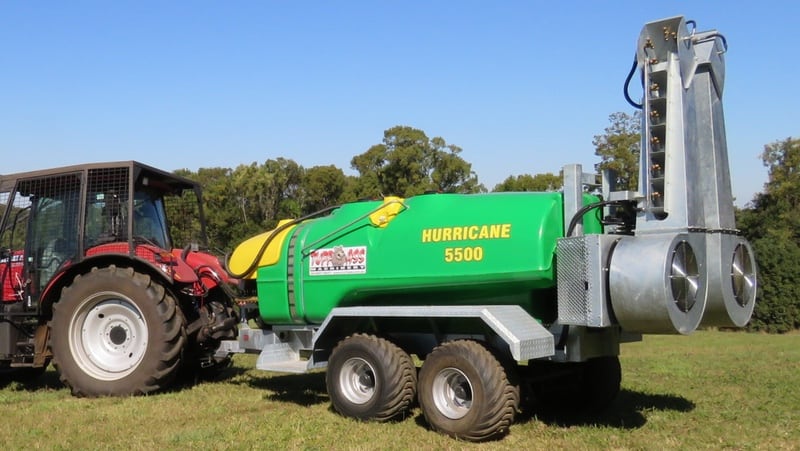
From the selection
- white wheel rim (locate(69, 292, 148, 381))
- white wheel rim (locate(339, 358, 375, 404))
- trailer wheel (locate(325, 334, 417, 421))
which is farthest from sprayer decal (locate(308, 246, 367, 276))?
white wheel rim (locate(69, 292, 148, 381))

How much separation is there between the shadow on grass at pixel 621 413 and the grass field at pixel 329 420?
0.4 inches

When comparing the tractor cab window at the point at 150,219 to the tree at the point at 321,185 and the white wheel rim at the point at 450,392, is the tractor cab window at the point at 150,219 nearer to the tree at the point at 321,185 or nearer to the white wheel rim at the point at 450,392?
the white wheel rim at the point at 450,392

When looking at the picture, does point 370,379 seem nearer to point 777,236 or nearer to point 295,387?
point 295,387

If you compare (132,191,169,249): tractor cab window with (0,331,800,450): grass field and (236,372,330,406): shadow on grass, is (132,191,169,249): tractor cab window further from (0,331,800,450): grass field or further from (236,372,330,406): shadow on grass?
(236,372,330,406): shadow on grass

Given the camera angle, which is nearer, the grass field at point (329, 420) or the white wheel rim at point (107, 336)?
the grass field at point (329, 420)

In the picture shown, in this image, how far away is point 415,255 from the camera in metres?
7.16

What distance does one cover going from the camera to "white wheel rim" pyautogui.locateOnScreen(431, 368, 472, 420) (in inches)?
255

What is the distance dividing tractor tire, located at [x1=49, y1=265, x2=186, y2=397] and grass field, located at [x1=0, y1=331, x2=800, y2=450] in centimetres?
27

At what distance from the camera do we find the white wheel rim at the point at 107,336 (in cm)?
864

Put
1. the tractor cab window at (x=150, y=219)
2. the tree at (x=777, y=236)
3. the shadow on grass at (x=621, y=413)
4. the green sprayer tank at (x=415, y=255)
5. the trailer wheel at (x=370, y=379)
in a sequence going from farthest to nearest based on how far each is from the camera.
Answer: the tree at (x=777, y=236)
the tractor cab window at (x=150, y=219)
the shadow on grass at (x=621, y=413)
the trailer wheel at (x=370, y=379)
the green sprayer tank at (x=415, y=255)

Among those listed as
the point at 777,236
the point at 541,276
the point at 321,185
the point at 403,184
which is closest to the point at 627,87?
the point at 541,276

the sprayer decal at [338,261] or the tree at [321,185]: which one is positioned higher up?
the tree at [321,185]

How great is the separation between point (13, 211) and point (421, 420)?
5.98 m

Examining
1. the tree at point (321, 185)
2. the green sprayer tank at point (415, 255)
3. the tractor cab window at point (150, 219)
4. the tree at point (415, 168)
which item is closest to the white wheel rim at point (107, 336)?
the tractor cab window at point (150, 219)
